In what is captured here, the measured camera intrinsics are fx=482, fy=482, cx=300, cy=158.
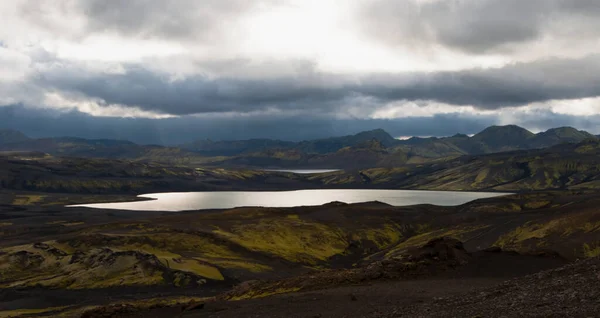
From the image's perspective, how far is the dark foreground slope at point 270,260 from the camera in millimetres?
52750

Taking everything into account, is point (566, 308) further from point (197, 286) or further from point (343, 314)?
point (197, 286)

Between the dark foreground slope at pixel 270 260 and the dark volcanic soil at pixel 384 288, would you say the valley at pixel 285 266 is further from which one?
the dark foreground slope at pixel 270 260

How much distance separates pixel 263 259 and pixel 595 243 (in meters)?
80.9

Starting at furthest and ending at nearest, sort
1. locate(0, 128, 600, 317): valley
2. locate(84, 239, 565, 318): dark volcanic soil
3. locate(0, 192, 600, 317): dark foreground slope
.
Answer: locate(0, 192, 600, 317): dark foreground slope < locate(0, 128, 600, 317): valley < locate(84, 239, 565, 318): dark volcanic soil

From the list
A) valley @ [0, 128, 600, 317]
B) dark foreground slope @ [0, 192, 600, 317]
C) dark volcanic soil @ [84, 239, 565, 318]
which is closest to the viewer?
dark volcanic soil @ [84, 239, 565, 318]

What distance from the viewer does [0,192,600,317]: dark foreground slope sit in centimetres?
5275

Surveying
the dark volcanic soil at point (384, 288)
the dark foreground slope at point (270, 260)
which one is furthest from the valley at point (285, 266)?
the dark foreground slope at point (270, 260)

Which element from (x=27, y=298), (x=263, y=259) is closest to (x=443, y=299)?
(x=27, y=298)

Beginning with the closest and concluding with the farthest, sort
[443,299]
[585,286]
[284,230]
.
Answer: [585,286] < [443,299] < [284,230]

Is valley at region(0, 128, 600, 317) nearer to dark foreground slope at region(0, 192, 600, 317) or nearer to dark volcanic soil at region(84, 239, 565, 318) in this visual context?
dark volcanic soil at region(84, 239, 565, 318)

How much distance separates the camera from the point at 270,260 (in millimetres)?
133250

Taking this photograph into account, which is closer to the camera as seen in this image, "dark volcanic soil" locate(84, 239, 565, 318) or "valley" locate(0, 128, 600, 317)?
"dark volcanic soil" locate(84, 239, 565, 318)

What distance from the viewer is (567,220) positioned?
453ft

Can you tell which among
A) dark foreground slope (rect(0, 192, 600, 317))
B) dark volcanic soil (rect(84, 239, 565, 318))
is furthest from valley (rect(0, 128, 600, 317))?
dark foreground slope (rect(0, 192, 600, 317))
